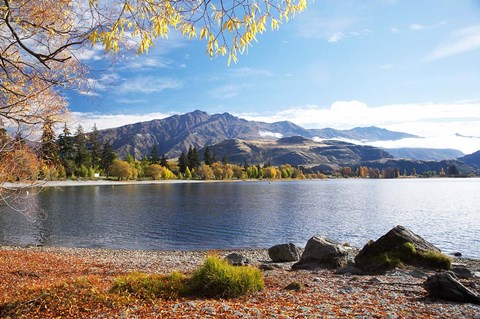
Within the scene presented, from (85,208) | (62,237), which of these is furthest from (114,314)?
(85,208)

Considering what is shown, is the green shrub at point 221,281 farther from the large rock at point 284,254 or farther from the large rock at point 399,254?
the large rock at point 284,254

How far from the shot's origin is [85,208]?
68188mm

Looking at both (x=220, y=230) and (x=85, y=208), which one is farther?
(x=85, y=208)

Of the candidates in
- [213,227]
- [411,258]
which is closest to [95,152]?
[213,227]

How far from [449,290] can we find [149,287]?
10702 millimetres

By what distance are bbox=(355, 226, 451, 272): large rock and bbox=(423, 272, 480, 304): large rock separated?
25.2ft

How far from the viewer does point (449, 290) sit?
40.7 ft

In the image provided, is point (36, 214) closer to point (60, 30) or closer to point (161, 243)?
point (161, 243)

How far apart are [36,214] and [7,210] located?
8.08 meters

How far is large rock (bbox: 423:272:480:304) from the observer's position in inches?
478

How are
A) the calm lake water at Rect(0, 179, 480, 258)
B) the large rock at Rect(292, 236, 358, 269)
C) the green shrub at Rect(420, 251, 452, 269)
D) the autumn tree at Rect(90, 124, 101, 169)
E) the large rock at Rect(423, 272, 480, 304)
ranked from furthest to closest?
the autumn tree at Rect(90, 124, 101, 169) → the calm lake water at Rect(0, 179, 480, 258) → the large rock at Rect(292, 236, 358, 269) → the green shrub at Rect(420, 251, 452, 269) → the large rock at Rect(423, 272, 480, 304)

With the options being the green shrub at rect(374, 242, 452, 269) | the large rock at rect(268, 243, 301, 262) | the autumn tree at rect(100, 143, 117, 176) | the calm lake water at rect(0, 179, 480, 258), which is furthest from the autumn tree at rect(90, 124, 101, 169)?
the green shrub at rect(374, 242, 452, 269)

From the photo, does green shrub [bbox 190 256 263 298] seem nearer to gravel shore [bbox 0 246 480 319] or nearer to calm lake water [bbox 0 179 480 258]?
gravel shore [bbox 0 246 480 319]

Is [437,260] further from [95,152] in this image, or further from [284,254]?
[95,152]
